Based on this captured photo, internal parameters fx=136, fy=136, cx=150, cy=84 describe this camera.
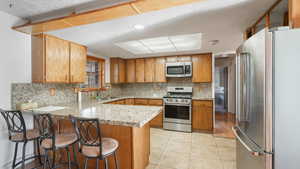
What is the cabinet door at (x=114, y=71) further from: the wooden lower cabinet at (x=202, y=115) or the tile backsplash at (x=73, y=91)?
the wooden lower cabinet at (x=202, y=115)

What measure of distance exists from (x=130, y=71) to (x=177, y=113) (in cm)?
216

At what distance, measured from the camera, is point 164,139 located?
335 cm

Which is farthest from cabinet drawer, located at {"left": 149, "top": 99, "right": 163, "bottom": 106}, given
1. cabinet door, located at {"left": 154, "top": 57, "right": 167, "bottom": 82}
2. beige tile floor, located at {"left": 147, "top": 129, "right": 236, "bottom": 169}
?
beige tile floor, located at {"left": 147, "top": 129, "right": 236, "bottom": 169}

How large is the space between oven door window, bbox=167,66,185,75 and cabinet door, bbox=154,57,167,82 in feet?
0.74

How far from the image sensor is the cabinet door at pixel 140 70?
4676mm

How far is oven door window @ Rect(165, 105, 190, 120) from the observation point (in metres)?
3.88

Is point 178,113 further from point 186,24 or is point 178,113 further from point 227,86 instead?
point 227,86

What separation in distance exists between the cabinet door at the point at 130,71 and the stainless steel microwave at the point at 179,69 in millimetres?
1237

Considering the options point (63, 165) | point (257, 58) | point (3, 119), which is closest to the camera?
point (257, 58)

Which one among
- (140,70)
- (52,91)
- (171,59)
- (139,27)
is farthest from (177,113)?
(52,91)

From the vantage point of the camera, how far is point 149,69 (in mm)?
4605

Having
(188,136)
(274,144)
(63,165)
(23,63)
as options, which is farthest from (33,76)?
(188,136)

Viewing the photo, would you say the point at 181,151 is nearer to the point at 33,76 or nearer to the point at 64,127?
the point at 64,127

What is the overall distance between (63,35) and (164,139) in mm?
3078
